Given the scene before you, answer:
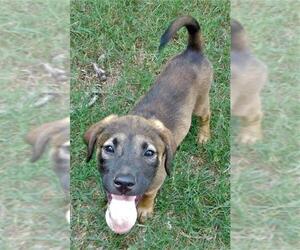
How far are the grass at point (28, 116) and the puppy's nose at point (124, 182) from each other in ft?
1.20

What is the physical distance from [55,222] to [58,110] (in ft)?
2.15

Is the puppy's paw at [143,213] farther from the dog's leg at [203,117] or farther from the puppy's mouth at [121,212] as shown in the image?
the dog's leg at [203,117]

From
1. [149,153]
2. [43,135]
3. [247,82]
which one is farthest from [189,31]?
[43,135]

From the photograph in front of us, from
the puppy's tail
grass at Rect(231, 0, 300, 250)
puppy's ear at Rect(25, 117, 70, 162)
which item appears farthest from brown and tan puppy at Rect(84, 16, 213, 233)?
grass at Rect(231, 0, 300, 250)

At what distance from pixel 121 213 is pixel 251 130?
1135 mm

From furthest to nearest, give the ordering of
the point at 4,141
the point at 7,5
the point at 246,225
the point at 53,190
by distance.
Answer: the point at 7,5 < the point at 4,141 < the point at 53,190 < the point at 246,225

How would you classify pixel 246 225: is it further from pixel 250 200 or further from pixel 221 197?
pixel 221 197

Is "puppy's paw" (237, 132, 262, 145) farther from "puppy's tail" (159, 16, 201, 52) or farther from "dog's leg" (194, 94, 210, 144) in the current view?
"dog's leg" (194, 94, 210, 144)

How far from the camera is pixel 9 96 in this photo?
3.70 m

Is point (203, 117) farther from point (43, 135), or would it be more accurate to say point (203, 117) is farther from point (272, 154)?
point (43, 135)

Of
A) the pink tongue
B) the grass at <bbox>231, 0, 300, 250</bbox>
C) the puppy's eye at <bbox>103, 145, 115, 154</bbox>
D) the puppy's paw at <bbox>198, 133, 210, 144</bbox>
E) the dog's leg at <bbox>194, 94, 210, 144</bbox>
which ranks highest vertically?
the grass at <bbox>231, 0, 300, 250</bbox>

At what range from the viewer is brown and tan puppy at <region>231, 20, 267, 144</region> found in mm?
2561

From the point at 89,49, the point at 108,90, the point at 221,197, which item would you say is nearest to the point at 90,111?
the point at 108,90

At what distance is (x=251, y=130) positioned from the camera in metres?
2.65
